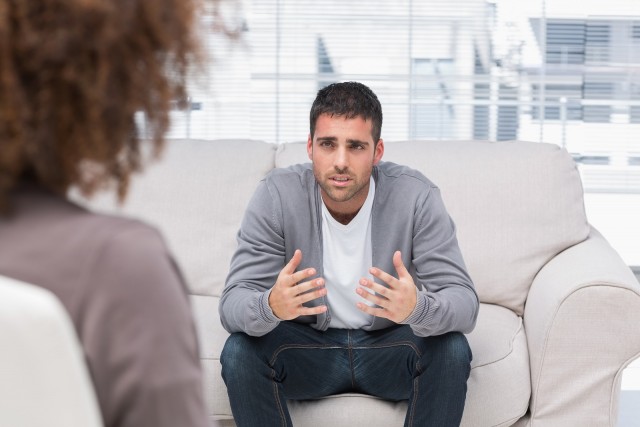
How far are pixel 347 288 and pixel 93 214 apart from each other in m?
1.66

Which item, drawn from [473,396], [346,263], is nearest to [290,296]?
[346,263]

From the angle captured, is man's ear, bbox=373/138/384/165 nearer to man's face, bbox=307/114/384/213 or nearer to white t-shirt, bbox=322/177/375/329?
man's face, bbox=307/114/384/213

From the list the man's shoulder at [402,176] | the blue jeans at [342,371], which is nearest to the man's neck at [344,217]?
the man's shoulder at [402,176]

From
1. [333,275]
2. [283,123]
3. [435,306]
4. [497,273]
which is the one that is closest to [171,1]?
[435,306]

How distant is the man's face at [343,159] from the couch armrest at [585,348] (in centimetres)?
54

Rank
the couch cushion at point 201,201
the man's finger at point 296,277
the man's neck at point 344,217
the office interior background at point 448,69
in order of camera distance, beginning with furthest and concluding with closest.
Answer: the office interior background at point 448,69
the couch cushion at point 201,201
the man's neck at point 344,217
the man's finger at point 296,277

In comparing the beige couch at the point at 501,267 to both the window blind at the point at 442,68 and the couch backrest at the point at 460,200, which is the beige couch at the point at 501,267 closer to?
the couch backrest at the point at 460,200

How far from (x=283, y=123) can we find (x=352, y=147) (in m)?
2.22

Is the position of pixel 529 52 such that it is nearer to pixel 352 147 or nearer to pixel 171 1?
pixel 352 147

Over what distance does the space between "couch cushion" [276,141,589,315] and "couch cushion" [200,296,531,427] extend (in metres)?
0.29

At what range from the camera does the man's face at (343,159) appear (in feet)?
7.32

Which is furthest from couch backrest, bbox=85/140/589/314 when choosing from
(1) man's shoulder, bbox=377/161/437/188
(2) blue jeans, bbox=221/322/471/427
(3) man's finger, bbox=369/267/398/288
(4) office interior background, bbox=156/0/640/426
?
(4) office interior background, bbox=156/0/640/426

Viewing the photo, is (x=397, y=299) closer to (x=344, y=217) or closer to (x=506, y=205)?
(x=344, y=217)

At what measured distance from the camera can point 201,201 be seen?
272cm
